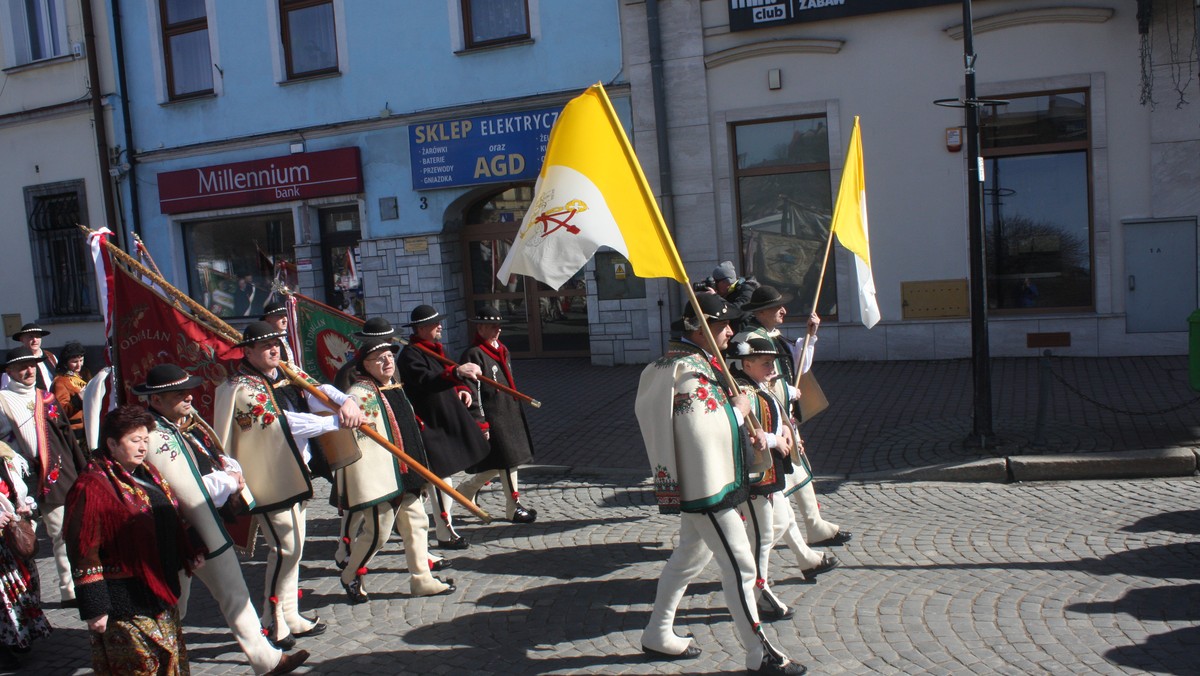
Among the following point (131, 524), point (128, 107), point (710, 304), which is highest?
point (128, 107)

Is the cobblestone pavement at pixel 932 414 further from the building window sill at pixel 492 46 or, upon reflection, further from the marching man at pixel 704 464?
the building window sill at pixel 492 46

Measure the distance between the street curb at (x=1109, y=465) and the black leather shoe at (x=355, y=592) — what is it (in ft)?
16.8

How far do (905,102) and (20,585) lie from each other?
11081 millimetres

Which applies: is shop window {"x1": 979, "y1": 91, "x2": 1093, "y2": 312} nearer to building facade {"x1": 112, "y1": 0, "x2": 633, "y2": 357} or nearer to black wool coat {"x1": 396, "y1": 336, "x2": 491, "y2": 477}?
building facade {"x1": 112, "y1": 0, "x2": 633, "y2": 357}

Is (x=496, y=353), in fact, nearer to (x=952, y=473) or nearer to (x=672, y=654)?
(x=672, y=654)

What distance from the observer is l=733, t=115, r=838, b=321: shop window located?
45.3 feet

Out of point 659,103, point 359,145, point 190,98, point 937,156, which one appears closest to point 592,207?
point 937,156

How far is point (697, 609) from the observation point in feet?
18.9

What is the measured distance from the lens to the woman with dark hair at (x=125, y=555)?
13.7 feet

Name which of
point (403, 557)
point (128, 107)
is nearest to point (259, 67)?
point (128, 107)

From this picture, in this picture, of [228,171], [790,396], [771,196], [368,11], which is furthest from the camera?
[228,171]

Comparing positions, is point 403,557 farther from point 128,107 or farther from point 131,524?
point 128,107

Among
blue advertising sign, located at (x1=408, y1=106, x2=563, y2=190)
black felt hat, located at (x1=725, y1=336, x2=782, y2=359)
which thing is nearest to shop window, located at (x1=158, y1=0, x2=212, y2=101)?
blue advertising sign, located at (x1=408, y1=106, x2=563, y2=190)

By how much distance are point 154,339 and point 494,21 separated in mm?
10197
